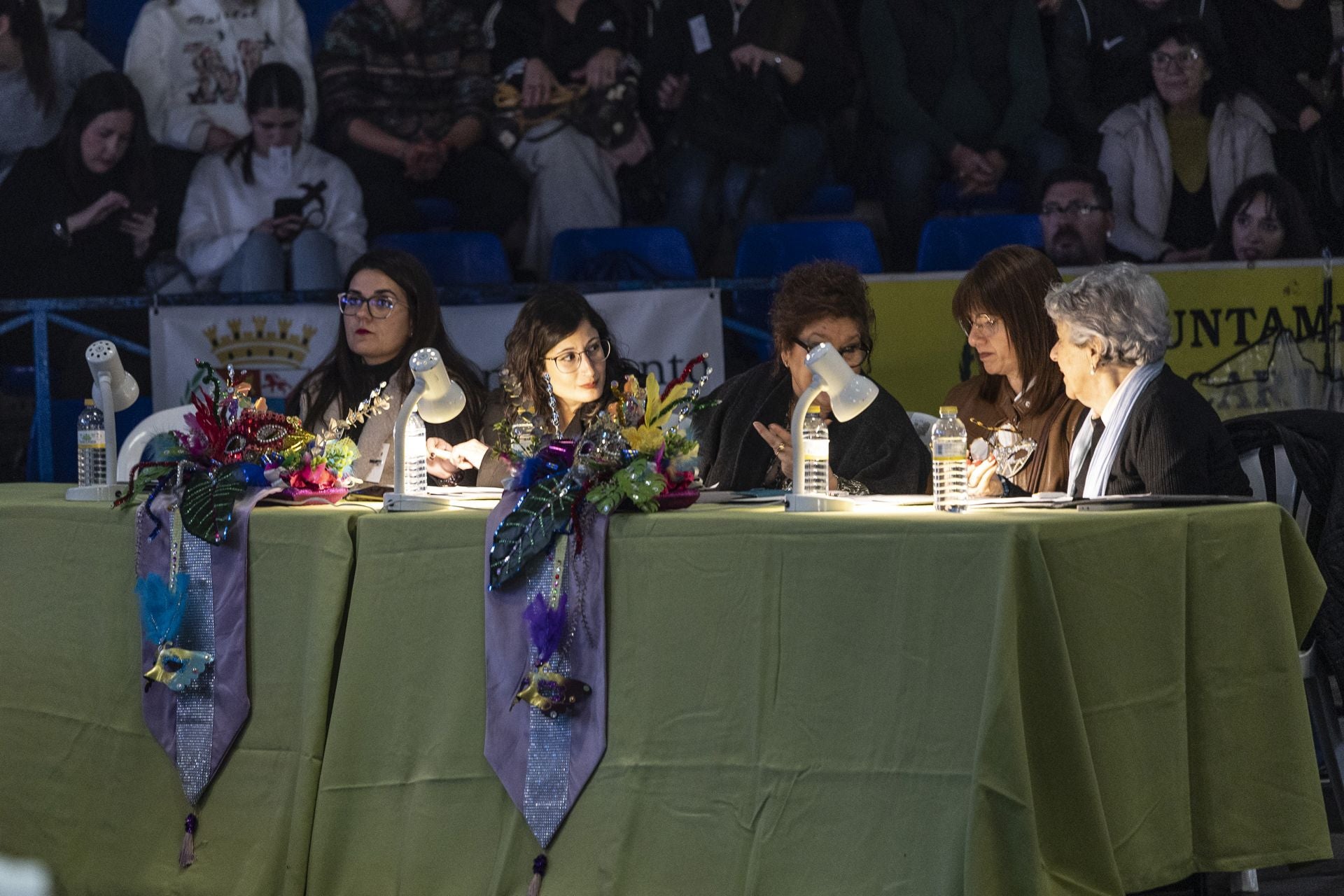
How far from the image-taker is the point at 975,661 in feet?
8.18

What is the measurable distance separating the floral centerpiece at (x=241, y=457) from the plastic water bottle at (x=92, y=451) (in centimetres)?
29

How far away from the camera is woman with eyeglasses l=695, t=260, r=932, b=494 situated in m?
3.66

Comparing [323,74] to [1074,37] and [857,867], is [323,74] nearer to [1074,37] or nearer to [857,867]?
[1074,37]

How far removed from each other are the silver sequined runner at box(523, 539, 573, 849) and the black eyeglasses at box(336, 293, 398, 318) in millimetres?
1668

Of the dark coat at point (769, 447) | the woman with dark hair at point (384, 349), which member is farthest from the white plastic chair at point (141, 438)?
the dark coat at point (769, 447)

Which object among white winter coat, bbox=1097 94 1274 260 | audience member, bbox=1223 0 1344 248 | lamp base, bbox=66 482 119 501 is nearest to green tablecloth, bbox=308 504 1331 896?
lamp base, bbox=66 482 119 501

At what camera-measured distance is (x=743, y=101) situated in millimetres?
6391

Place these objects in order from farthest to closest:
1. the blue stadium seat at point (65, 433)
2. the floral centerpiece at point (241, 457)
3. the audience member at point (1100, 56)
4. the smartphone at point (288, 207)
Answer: the audience member at point (1100, 56) < the smartphone at point (288, 207) < the blue stadium seat at point (65, 433) < the floral centerpiece at point (241, 457)

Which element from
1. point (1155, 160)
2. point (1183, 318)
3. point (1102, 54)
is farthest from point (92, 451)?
point (1102, 54)

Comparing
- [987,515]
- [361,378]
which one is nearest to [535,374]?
[361,378]

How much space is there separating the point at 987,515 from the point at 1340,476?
43.7 inches

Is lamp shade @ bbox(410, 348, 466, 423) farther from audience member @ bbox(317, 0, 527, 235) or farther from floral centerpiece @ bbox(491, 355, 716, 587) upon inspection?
audience member @ bbox(317, 0, 527, 235)

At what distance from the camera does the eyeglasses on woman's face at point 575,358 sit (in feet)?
13.2

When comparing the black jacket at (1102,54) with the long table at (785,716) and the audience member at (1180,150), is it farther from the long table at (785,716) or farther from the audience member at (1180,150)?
the long table at (785,716)
